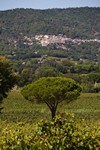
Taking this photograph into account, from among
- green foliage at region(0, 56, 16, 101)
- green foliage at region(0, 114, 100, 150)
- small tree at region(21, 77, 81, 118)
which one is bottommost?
green foliage at region(0, 114, 100, 150)

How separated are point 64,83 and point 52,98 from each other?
7.83 ft

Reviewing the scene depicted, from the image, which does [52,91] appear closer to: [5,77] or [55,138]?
[5,77]

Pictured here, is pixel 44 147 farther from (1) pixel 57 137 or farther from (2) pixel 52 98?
(2) pixel 52 98

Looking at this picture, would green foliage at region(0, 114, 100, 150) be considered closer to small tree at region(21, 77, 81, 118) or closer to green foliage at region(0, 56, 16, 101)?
green foliage at region(0, 56, 16, 101)

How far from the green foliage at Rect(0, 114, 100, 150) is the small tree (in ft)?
117

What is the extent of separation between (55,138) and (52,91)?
36329mm

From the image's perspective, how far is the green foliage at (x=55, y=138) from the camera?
11.2 metres

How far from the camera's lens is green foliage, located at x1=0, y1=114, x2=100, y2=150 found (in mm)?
11164

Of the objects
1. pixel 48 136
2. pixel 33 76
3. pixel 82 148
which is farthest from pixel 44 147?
pixel 33 76

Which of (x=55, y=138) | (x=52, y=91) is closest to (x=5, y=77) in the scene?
(x=52, y=91)

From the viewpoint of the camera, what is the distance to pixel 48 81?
1938 inches

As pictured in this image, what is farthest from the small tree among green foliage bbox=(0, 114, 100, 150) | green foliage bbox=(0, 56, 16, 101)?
green foliage bbox=(0, 114, 100, 150)

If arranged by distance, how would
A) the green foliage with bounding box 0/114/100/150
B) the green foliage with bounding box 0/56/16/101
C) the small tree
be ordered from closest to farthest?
the green foliage with bounding box 0/114/100/150 < the green foliage with bounding box 0/56/16/101 < the small tree

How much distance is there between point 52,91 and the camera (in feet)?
156
